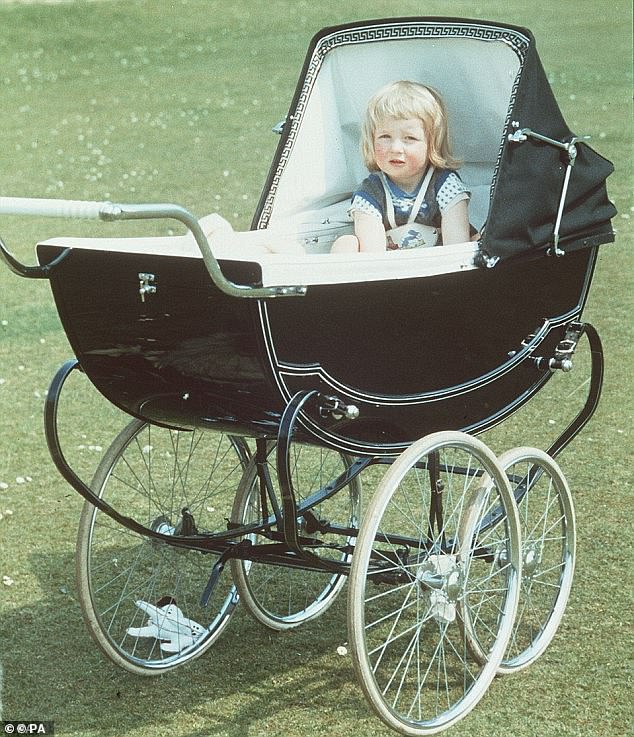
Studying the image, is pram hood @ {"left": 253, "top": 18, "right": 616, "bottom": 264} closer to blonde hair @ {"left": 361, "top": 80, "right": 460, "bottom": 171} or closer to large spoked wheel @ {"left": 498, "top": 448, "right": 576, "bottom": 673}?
blonde hair @ {"left": 361, "top": 80, "right": 460, "bottom": 171}

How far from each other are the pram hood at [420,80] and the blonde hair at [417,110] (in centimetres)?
19

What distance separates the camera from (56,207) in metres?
2.75

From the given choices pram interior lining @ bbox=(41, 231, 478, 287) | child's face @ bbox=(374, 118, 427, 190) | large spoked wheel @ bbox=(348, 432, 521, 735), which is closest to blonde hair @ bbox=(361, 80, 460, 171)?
child's face @ bbox=(374, 118, 427, 190)

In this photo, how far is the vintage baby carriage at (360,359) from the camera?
10.2ft

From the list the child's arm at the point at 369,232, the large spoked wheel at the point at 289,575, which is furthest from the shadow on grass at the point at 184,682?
the child's arm at the point at 369,232

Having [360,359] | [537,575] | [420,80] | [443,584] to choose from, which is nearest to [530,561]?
[537,575]

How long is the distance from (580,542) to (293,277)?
194 cm

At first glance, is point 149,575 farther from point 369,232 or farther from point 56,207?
point 56,207

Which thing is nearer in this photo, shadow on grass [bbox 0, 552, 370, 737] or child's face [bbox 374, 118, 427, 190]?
shadow on grass [bbox 0, 552, 370, 737]

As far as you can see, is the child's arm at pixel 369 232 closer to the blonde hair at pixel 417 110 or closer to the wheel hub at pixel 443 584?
the blonde hair at pixel 417 110

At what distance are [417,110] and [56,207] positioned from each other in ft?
5.13

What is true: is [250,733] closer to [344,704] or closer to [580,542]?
[344,704]

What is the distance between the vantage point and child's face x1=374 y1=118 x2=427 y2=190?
3961 millimetres

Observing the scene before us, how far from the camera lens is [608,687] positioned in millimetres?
3604
